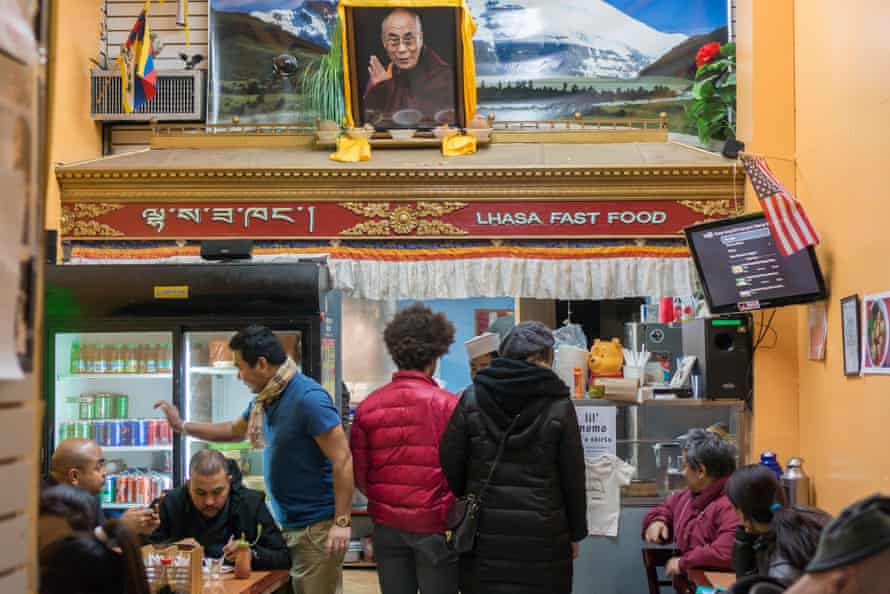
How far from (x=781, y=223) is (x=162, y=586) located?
11.7ft

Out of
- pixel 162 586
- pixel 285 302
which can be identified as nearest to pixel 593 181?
pixel 285 302

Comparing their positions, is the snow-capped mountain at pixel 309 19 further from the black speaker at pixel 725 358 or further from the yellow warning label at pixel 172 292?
→ the black speaker at pixel 725 358

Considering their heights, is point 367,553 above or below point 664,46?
below

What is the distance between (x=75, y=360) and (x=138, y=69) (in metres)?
3.62

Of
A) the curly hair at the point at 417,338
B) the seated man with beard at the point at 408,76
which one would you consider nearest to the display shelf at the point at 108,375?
the curly hair at the point at 417,338

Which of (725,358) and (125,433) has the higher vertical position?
(725,358)

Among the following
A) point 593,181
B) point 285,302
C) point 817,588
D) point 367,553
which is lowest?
point 367,553

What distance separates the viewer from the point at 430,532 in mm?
4645

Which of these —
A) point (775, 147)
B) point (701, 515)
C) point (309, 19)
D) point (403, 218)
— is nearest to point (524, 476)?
point (701, 515)

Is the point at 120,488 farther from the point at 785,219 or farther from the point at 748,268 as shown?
the point at 785,219

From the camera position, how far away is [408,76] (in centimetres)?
931

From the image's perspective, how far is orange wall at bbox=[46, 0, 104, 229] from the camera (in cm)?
924

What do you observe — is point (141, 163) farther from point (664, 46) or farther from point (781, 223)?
point (781, 223)

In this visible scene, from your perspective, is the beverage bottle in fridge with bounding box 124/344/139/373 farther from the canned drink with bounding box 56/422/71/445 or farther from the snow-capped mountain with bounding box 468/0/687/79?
the snow-capped mountain with bounding box 468/0/687/79
